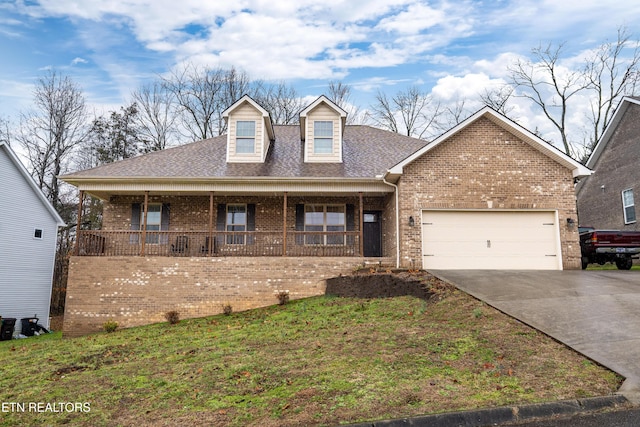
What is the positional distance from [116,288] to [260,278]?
4.36 m

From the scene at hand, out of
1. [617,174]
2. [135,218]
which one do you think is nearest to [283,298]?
[135,218]

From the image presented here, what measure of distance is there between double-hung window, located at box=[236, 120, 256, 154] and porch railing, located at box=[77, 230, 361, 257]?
331 cm

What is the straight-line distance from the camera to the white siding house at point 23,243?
56.7 feet

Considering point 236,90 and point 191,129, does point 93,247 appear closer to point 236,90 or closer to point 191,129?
point 191,129

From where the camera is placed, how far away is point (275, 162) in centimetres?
1534

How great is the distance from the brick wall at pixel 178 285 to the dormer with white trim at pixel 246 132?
438 cm

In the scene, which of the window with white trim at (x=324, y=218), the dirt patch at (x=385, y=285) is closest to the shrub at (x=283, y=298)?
the dirt patch at (x=385, y=285)

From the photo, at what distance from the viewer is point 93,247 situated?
13.0 meters

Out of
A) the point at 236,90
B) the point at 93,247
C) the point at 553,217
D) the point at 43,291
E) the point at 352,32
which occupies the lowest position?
the point at 43,291

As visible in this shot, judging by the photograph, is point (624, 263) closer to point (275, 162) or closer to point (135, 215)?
point (275, 162)

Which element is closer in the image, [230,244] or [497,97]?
[230,244]

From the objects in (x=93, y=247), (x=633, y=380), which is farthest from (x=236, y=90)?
(x=633, y=380)

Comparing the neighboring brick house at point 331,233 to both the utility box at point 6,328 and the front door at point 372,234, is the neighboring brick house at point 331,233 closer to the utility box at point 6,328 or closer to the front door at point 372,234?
the front door at point 372,234

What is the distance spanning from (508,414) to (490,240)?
9679mm
